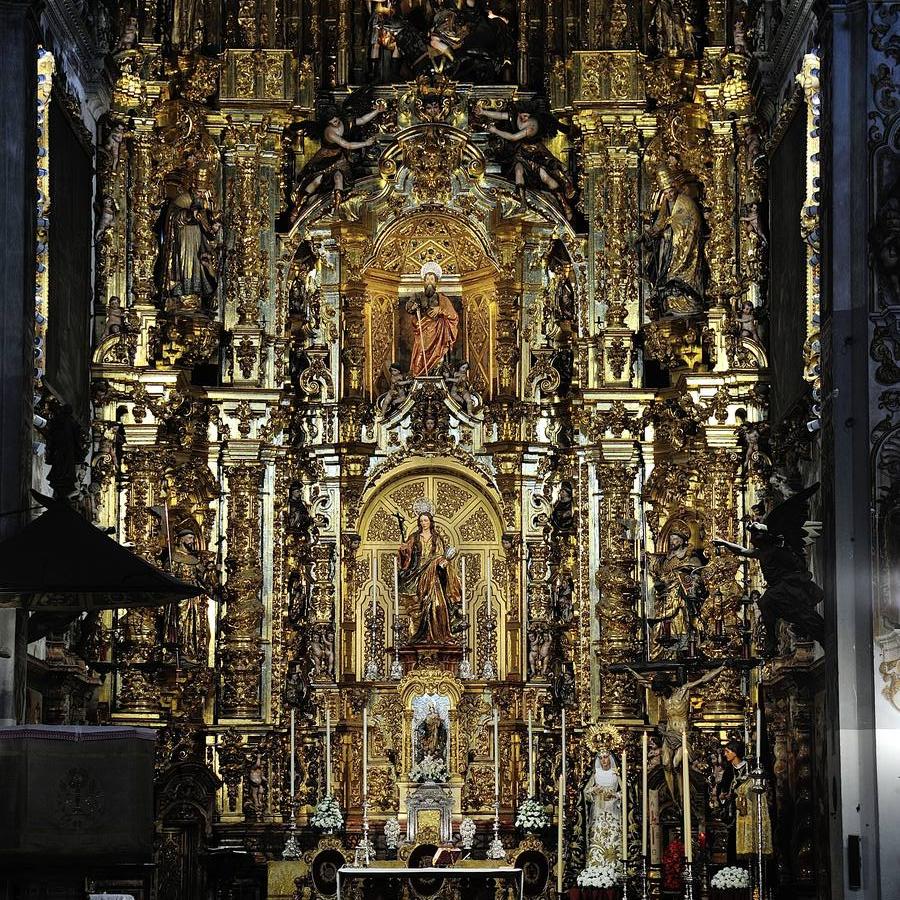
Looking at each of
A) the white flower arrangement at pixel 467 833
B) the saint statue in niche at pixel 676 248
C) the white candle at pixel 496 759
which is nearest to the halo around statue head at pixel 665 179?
the saint statue in niche at pixel 676 248

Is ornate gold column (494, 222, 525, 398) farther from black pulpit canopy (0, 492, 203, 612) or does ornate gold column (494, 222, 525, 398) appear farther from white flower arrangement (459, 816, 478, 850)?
black pulpit canopy (0, 492, 203, 612)

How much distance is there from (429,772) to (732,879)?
5.70 m

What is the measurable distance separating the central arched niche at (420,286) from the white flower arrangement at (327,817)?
6.39m

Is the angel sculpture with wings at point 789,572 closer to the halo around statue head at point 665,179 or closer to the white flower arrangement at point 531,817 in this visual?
the white flower arrangement at point 531,817

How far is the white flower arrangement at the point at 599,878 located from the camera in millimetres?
24766

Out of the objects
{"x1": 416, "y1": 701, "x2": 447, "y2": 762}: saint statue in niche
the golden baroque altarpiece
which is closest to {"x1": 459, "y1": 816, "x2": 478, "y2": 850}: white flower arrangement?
the golden baroque altarpiece

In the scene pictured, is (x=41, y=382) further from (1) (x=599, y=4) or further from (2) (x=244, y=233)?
(1) (x=599, y=4)

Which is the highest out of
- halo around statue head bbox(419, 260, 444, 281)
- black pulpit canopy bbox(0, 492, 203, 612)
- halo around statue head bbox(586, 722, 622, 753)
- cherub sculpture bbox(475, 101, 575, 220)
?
cherub sculpture bbox(475, 101, 575, 220)

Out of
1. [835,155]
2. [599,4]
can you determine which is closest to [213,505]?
[599,4]

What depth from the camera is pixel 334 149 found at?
31.2 m

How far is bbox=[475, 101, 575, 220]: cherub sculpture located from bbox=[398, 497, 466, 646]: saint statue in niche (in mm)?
5096

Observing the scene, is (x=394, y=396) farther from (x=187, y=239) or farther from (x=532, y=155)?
(x=532, y=155)

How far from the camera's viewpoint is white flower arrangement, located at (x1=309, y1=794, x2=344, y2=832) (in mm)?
28438

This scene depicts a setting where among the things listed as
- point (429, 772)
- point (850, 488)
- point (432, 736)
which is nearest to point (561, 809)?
point (429, 772)
